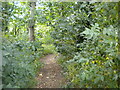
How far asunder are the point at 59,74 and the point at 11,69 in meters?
1.59

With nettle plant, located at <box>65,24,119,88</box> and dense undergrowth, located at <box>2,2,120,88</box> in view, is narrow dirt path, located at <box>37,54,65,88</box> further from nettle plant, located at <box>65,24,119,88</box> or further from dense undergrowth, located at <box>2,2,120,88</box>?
nettle plant, located at <box>65,24,119,88</box>

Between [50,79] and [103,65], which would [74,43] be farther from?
[103,65]

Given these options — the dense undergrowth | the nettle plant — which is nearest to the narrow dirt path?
the dense undergrowth

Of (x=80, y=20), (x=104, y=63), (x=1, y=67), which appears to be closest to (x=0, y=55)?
(x=1, y=67)

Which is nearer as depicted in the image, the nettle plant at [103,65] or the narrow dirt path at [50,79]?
the nettle plant at [103,65]

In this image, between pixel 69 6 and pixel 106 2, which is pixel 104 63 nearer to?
pixel 106 2

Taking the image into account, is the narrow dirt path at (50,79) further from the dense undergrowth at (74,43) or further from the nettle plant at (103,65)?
the nettle plant at (103,65)

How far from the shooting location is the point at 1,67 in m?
1.82

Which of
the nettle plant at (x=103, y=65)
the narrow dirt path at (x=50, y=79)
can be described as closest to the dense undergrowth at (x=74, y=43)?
the nettle plant at (x=103, y=65)

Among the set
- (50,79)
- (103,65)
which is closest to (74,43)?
(50,79)

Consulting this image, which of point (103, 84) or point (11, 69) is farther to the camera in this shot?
point (103, 84)

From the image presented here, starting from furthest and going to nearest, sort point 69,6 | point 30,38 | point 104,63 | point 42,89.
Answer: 1. point 30,38
2. point 69,6
3. point 42,89
4. point 104,63

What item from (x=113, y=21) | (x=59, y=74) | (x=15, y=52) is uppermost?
(x=113, y=21)

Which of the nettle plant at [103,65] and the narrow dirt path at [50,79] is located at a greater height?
the nettle plant at [103,65]
